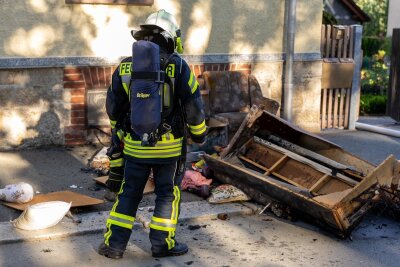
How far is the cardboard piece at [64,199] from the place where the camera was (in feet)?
19.4

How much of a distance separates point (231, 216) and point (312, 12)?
4.86 meters

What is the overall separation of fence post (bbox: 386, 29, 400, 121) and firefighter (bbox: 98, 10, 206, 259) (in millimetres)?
7972

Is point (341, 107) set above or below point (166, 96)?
below

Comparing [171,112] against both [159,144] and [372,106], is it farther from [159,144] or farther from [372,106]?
[372,106]

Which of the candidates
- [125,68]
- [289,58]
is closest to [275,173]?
[125,68]

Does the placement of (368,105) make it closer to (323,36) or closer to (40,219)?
(323,36)

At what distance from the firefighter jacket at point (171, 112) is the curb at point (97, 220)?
3.20 ft

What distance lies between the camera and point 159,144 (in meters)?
4.88

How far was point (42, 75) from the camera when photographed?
26.8 feet

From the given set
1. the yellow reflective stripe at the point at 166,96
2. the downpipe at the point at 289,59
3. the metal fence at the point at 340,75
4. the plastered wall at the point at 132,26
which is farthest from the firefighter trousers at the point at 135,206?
the metal fence at the point at 340,75

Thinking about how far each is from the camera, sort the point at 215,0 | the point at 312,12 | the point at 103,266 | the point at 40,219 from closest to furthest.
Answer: the point at 103,266 → the point at 40,219 → the point at 215,0 → the point at 312,12

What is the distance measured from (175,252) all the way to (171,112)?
Result: 3.67 feet

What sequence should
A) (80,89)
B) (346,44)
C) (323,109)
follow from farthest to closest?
(346,44), (323,109), (80,89)

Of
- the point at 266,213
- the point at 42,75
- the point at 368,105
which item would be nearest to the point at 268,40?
the point at 42,75
